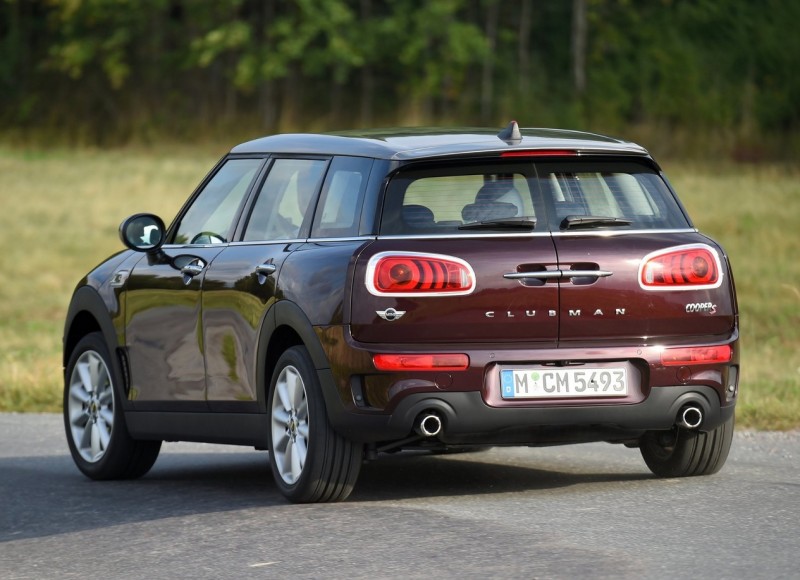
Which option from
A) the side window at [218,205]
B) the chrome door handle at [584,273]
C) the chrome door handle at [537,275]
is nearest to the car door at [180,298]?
the side window at [218,205]

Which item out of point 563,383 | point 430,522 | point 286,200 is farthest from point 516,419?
point 286,200

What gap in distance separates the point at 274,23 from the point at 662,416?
38329mm

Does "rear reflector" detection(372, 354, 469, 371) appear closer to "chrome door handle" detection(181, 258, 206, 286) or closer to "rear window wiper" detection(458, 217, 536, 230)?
"rear window wiper" detection(458, 217, 536, 230)

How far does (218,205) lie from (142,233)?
1.69ft

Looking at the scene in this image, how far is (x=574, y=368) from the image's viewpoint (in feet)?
25.2

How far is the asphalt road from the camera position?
257 inches

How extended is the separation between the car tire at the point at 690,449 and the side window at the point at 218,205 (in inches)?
89.4

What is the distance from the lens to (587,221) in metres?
7.86

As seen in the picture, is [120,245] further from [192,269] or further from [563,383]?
[563,383]

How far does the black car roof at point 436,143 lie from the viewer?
312 inches

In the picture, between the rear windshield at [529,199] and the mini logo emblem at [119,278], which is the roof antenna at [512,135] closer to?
the rear windshield at [529,199]

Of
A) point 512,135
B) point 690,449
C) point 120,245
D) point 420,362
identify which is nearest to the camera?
point 420,362

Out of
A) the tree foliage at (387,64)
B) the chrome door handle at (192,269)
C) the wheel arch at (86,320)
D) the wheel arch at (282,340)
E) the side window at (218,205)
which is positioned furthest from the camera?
the tree foliage at (387,64)

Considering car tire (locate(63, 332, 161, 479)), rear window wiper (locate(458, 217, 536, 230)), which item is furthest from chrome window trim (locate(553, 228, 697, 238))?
car tire (locate(63, 332, 161, 479))
